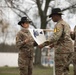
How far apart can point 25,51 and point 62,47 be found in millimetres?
1760

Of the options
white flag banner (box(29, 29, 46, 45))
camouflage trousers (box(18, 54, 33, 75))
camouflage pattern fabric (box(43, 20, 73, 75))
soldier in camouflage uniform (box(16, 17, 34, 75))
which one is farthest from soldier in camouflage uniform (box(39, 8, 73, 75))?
camouflage trousers (box(18, 54, 33, 75))

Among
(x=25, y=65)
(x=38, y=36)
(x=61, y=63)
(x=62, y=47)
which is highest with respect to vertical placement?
(x=38, y=36)

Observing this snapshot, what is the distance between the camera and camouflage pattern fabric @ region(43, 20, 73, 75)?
26.9 feet

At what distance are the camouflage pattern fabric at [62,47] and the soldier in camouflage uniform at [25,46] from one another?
→ 1.45m

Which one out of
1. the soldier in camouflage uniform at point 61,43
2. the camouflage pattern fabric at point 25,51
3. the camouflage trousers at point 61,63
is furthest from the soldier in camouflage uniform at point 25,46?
the camouflage trousers at point 61,63

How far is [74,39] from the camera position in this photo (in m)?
8.99

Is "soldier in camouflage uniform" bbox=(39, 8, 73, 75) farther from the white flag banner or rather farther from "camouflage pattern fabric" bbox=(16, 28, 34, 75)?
"camouflage pattern fabric" bbox=(16, 28, 34, 75)

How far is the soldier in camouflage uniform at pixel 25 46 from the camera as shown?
9719 mm

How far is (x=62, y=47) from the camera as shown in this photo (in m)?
8.30

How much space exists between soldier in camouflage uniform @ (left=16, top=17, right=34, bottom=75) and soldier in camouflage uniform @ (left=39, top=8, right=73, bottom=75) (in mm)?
1398

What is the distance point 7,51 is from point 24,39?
147 ft

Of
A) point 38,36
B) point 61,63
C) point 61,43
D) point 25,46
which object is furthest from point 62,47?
point 25,46

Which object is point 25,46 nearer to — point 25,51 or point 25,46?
point 25,46

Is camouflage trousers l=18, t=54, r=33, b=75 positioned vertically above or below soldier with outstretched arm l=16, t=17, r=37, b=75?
below
